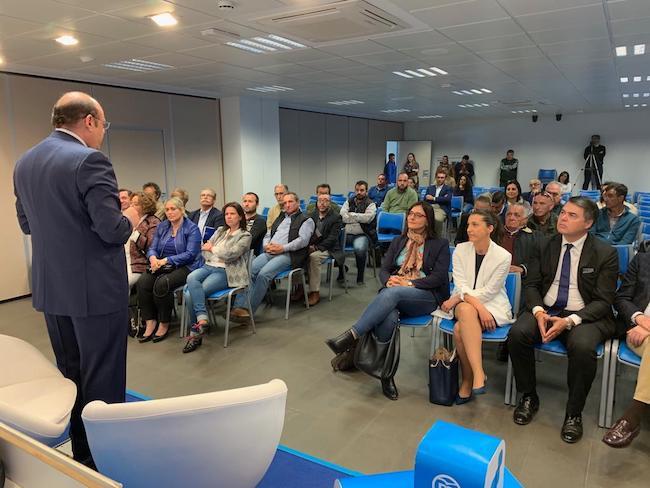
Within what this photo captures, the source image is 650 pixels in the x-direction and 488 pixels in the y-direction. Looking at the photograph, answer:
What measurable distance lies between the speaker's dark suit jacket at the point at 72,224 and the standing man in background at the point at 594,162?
13.8 meters

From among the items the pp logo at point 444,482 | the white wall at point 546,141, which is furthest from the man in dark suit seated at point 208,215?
the white wall at point 546,141

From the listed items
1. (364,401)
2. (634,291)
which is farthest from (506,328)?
(364,401)

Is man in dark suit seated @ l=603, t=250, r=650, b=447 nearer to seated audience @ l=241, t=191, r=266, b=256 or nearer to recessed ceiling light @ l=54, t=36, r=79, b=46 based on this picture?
seated audience @ l=241, t=191, r=266, b=256

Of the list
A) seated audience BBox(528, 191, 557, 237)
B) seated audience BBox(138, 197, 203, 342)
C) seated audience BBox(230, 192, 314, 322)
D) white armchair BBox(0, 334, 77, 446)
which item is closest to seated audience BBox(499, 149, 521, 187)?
seated audience BBox(528, 191, 557, 237)

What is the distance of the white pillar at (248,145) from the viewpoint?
833cm

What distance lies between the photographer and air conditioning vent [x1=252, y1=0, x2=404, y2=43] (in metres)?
3.45

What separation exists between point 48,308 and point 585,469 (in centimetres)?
269

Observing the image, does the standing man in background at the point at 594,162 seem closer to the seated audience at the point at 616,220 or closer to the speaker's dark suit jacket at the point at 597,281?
the seated audience at the point at 616,220

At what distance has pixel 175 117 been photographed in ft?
24.8

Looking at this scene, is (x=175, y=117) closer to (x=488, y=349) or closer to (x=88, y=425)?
(x=488, y=349)

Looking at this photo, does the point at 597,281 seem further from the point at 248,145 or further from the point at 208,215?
the point at 248,145

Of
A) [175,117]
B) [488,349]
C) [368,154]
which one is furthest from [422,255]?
[368,154]

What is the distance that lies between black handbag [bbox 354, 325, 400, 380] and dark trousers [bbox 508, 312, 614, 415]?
73cm

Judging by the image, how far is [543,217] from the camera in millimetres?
4027
